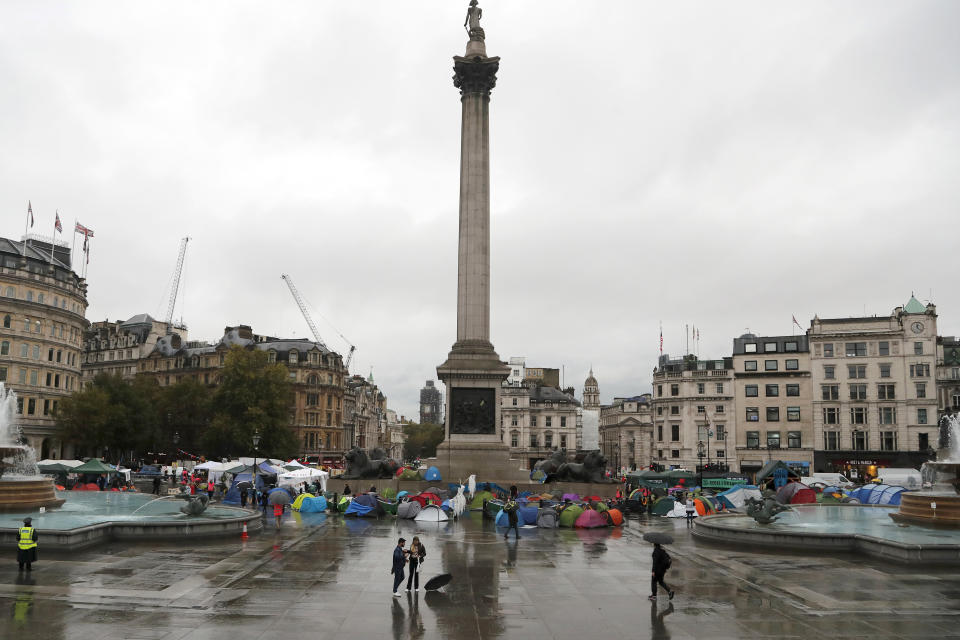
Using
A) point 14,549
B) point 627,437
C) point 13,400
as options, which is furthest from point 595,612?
point 627,437

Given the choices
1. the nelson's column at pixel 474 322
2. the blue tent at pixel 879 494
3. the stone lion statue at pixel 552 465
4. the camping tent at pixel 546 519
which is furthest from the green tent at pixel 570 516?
the blue tent at pixel 879 494

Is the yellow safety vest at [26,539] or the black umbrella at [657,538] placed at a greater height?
the black umbrella at [657,538]

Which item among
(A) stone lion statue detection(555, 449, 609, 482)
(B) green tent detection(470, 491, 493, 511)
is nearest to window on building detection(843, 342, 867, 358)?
(A) stone lion statue detection(555, 449, 609, 482)

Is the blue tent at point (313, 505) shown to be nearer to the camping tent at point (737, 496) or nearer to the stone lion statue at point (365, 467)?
the stone lion statue at point (365, 467)

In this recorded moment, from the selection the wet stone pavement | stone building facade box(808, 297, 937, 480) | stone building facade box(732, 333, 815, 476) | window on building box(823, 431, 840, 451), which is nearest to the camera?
the wet stone pavement

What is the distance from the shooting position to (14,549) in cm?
2220

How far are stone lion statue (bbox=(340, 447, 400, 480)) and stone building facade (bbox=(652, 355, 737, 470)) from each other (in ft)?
182

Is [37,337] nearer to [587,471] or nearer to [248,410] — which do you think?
[248,410]

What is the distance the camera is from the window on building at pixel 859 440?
86.3 meters

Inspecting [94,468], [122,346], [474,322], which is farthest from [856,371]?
[122,346]

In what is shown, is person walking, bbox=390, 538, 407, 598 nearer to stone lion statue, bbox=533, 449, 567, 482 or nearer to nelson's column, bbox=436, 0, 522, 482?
nelson's column, bbox=436, 0, 522, 482

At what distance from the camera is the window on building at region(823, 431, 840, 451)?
8781 centimetres

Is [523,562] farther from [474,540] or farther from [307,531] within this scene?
[307,531]

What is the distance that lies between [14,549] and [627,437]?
378 feet
